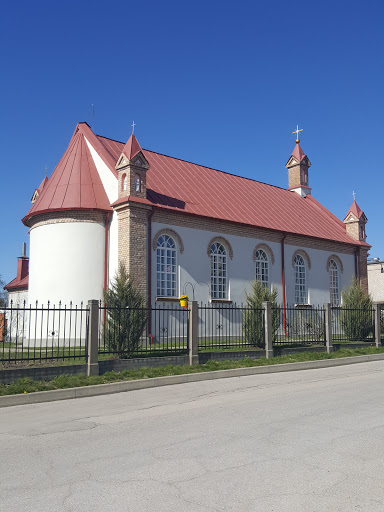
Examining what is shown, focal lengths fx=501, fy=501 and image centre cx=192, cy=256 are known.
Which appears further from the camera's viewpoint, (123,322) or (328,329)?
(328,329)

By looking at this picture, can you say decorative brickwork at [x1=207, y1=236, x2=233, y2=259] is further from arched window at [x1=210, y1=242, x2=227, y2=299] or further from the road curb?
the road curb

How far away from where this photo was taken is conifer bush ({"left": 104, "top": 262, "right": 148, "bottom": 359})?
13.9 m

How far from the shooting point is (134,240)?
19.2 m

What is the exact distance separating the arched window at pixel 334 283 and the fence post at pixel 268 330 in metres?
12.4

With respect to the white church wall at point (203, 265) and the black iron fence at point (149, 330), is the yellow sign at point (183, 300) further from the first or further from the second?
the white church wall at point (203, 265)

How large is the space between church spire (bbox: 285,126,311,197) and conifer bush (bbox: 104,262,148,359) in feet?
71.2

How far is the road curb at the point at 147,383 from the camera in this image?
10.0m

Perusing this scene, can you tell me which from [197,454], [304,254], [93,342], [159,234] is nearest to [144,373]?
[93,342]

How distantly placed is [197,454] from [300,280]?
2169 centimetres

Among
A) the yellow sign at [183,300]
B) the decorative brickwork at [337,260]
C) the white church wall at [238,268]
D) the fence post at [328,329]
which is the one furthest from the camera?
the decorative brickwork at [337,260]

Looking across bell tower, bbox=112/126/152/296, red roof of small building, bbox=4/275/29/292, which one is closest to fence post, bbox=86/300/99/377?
bell tower, bbox=112/126/152/296

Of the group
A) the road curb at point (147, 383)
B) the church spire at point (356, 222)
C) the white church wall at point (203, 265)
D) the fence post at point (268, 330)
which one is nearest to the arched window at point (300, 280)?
the white church wall at point (203, 265)

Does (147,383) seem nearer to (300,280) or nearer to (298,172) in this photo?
(300,280)

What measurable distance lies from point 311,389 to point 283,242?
50.8ft
